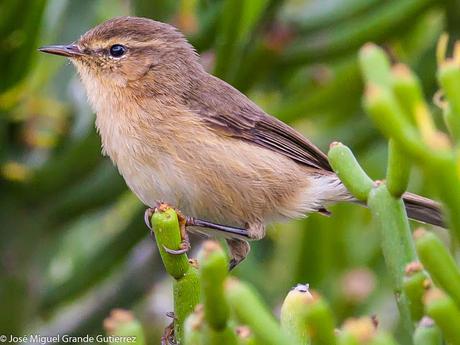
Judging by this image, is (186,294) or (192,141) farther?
(192,141)

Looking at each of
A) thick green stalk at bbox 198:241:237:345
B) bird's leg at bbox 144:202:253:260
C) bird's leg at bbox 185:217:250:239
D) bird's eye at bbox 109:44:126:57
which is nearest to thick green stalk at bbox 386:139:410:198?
thick green stalk at bbox 198:241:237:345

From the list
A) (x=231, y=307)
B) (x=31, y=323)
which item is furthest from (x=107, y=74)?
(x=231, y=307)

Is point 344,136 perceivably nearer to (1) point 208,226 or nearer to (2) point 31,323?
(1) point 208,226

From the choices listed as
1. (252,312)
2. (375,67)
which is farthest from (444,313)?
(375,67)

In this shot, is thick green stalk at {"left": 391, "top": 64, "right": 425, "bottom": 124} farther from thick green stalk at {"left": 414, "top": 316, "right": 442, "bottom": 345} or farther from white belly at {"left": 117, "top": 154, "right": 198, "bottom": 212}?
white belly at {"left": 117, "top": 154, "right": 198, "bottom": 212}

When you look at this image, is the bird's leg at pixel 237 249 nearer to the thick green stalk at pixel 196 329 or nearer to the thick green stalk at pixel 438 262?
the thick green stalk at pixel 196 329

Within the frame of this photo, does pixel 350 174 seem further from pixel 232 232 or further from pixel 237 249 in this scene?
pixel 237 249

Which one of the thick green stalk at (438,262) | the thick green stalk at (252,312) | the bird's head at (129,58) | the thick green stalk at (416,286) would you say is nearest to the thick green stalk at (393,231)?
the thick green stalk at (416,286)
